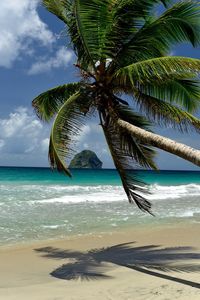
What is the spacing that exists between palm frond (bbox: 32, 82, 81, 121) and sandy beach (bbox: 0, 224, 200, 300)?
297 cm

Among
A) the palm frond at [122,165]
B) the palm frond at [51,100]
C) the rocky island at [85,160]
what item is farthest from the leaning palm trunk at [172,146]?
the rocky island at [85,160]

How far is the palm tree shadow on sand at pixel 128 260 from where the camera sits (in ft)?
24.7

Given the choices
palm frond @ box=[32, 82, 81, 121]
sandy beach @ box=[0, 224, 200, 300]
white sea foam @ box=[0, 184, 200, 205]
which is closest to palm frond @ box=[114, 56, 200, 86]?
palm frond @ box=[32, 82, 81, 121]

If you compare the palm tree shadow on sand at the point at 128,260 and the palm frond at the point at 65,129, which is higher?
the palm frond at the point at 65,129

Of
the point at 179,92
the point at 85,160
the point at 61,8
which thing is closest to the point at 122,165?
the point at 179,92

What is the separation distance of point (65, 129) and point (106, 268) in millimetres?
2634

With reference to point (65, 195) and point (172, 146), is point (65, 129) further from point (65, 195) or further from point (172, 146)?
point (65, 195)

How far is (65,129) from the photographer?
8164 millimetres

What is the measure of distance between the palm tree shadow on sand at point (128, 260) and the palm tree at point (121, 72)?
1.46m

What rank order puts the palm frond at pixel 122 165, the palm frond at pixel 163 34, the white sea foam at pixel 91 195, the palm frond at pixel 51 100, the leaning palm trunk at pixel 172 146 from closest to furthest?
the leaning palm trunk at pixel 172 146
the palm frond at pixel 163 34
the palm frond at pixel 122 165
the palm frond at pixel 51 100
the white sea foam at pixel 91 195

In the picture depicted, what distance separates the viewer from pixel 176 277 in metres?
7.18

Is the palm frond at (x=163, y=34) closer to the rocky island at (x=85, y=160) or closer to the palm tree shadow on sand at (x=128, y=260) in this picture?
the palm tree shadow on sand at (x=128, y=260)

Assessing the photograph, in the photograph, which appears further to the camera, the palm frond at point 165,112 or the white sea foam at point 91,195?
the white sea foam at point 91,195

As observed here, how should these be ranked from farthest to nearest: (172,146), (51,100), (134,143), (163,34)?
(51,100) < (134,143) < (163,34) < (172,146)
